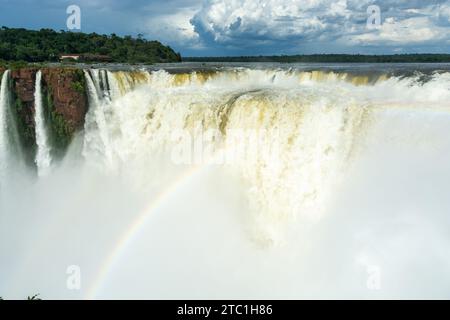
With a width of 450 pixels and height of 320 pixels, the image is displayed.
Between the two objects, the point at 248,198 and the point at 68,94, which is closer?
the point at 248,198

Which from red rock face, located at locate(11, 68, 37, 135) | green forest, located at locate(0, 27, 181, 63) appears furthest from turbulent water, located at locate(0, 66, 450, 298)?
green forest, located at locate(0, 27, 181, 63)

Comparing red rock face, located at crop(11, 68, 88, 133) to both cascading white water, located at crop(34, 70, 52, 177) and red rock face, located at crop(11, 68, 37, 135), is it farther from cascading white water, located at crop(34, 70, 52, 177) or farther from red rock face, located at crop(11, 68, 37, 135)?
cascading white water, located at crop(34, 70, 52, 177)

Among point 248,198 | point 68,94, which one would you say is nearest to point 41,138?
point 68,94

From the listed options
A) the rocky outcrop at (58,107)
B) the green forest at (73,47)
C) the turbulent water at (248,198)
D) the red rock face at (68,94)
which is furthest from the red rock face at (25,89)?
the green forest at (73,47)

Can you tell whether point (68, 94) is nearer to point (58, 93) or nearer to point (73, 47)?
point (58, 93)

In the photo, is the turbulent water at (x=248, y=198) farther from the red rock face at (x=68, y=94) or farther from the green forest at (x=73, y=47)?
the green forest at (x=73, y=47)

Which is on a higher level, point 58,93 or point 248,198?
point 58,93
